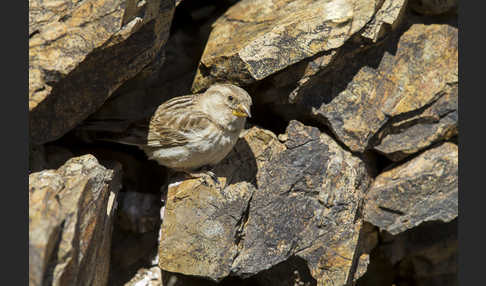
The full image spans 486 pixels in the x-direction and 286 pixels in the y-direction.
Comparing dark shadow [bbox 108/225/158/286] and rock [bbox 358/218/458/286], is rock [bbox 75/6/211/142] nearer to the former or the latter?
dark shadow [bbox 108/225/158/286]

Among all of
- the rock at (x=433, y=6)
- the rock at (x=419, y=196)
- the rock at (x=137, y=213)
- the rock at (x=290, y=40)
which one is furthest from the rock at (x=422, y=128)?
the rock at (x=137, y=213)

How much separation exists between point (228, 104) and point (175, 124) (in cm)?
65

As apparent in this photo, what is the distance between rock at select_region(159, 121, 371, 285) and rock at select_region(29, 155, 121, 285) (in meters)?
0.76

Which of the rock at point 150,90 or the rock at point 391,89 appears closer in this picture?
the rock at point 150,90

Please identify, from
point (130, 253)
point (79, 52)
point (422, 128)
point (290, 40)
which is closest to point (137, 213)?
point (130, 253)

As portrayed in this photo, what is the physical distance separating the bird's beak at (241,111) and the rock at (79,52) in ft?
3.68

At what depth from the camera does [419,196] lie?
6465 millimetres

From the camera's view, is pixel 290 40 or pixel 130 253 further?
pixel 130 253

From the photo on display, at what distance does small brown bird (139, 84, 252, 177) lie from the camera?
230 inches

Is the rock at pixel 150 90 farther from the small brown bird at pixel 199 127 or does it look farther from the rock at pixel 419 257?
the rock at pixel 419 257

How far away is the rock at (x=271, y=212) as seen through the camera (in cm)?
568

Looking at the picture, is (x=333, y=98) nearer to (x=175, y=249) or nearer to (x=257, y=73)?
(x=257, y=73)

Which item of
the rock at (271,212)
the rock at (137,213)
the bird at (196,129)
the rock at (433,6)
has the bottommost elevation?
the rock at (137,213)

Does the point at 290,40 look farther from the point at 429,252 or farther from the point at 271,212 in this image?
the point at 429,252
